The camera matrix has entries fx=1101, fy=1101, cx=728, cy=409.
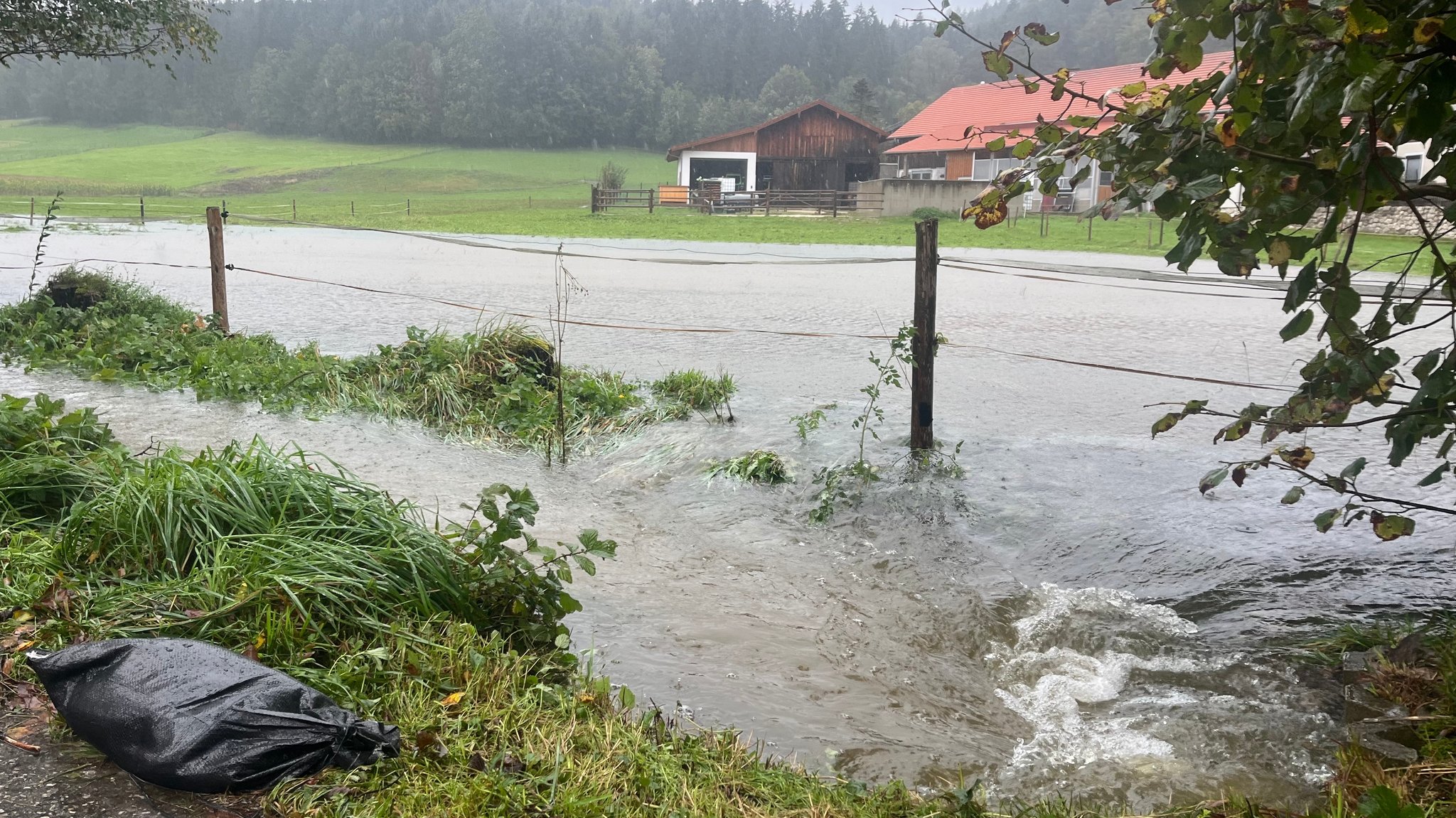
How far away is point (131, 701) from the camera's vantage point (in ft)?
9.98

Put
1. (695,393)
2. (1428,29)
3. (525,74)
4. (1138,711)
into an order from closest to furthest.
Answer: (1428,29), (1138,711), (695,393), (525,74)

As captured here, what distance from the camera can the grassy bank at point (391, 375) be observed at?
8.84 metres

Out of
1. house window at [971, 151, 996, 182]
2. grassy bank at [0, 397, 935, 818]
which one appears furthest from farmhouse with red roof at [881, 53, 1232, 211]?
grassy bank at [0, 397, 935, 818]

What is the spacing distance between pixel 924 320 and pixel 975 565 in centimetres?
200

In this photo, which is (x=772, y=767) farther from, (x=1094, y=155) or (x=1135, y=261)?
(x=1135, y=261)

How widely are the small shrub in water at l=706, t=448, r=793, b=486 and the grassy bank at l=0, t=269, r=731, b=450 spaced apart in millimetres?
1263

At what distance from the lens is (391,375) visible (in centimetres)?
952

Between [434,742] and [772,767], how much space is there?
3.65 feet

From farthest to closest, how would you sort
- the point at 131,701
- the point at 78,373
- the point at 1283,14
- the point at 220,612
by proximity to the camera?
1. the point at 78,373
2. the point at 220,612
3. the point at 131,701
4. the point at 1283,14

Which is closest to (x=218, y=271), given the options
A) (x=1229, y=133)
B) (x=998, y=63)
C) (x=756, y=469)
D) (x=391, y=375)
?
(x=391, y=375)

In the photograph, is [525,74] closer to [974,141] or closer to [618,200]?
[618,200]

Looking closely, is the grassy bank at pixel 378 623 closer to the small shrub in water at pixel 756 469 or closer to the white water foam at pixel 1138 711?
the white water foam at pixel 1138 711

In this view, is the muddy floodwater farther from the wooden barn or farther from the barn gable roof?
Answer: the wooden barn

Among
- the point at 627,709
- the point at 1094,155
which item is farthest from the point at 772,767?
the point at 1094,155
